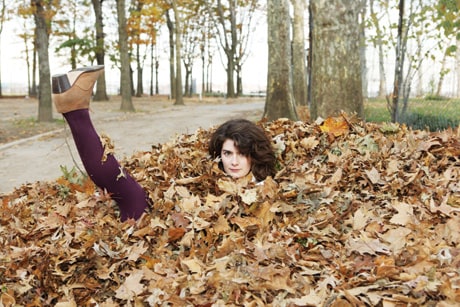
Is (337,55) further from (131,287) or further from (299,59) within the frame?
(299,59)

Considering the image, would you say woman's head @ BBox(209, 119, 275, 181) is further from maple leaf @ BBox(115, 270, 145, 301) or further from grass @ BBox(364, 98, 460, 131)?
grass @ BBox(364, 98, 460, 131)

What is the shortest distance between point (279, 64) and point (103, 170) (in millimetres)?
8347

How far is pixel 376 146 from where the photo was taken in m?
3.89

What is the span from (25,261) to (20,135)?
9.78m

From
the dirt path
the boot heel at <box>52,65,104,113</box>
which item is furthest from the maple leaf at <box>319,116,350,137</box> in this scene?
the boot heel at <box>52,65,104,113</box>

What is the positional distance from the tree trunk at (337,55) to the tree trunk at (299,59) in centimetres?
951

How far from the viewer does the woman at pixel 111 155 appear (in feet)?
8.88

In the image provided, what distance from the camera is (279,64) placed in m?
10.7

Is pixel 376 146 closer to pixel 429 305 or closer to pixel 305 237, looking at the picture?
pixel 305 237

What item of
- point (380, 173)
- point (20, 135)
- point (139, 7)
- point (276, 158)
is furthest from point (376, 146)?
point (139, 7)

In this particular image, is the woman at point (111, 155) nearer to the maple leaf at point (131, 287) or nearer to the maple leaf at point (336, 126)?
the maple leaf at point (131, 287)

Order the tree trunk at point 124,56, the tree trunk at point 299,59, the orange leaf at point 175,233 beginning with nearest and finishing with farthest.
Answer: the orange leaf at point 175,233 → the tree trunk at point 299,59 → the tree trunk at point 124,56

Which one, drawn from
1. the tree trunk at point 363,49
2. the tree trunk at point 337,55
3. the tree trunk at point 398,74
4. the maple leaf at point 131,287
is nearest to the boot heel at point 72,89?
the maple leaf at point 131,287

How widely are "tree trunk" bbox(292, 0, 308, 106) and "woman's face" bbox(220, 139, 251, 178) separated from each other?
40.1ft
